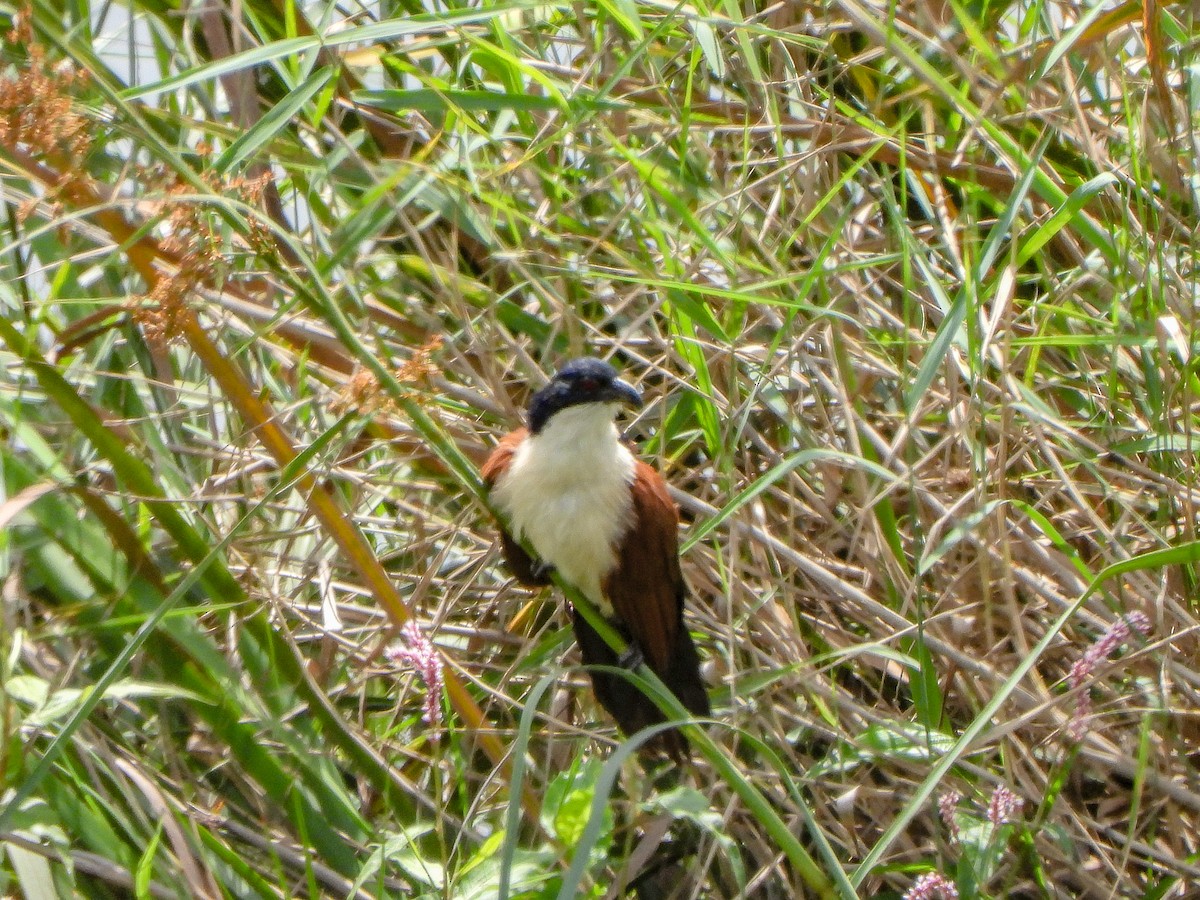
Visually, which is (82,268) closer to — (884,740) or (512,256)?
(512,256)

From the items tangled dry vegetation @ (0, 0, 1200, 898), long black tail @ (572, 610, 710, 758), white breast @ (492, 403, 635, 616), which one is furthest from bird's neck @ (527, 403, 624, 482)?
long black tail @ (572, 610, 710, 758)

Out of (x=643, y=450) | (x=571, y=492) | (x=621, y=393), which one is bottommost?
(x=643, y=450)

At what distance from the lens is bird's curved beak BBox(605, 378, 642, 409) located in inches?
95.5

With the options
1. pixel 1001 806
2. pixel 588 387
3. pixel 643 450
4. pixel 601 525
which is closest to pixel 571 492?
pixel 601 525

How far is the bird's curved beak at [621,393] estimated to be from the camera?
2.43 meters

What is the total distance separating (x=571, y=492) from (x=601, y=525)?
3.4 inches

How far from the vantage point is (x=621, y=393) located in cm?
243

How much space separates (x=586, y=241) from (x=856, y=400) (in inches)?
25.7

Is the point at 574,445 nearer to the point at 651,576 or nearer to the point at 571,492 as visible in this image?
the point at 571,492

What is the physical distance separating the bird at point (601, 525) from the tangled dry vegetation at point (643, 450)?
0.31ft

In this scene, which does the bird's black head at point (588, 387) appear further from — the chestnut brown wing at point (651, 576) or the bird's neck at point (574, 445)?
the chestnut brown wing at point (651, 576)

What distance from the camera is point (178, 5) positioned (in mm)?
2824

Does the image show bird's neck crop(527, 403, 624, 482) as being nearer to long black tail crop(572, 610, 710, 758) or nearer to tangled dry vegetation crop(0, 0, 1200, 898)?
tangled dry vegetation crop(0, 0, 1200, 898)

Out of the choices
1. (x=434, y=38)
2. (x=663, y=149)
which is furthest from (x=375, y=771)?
(x=434, y=38)
